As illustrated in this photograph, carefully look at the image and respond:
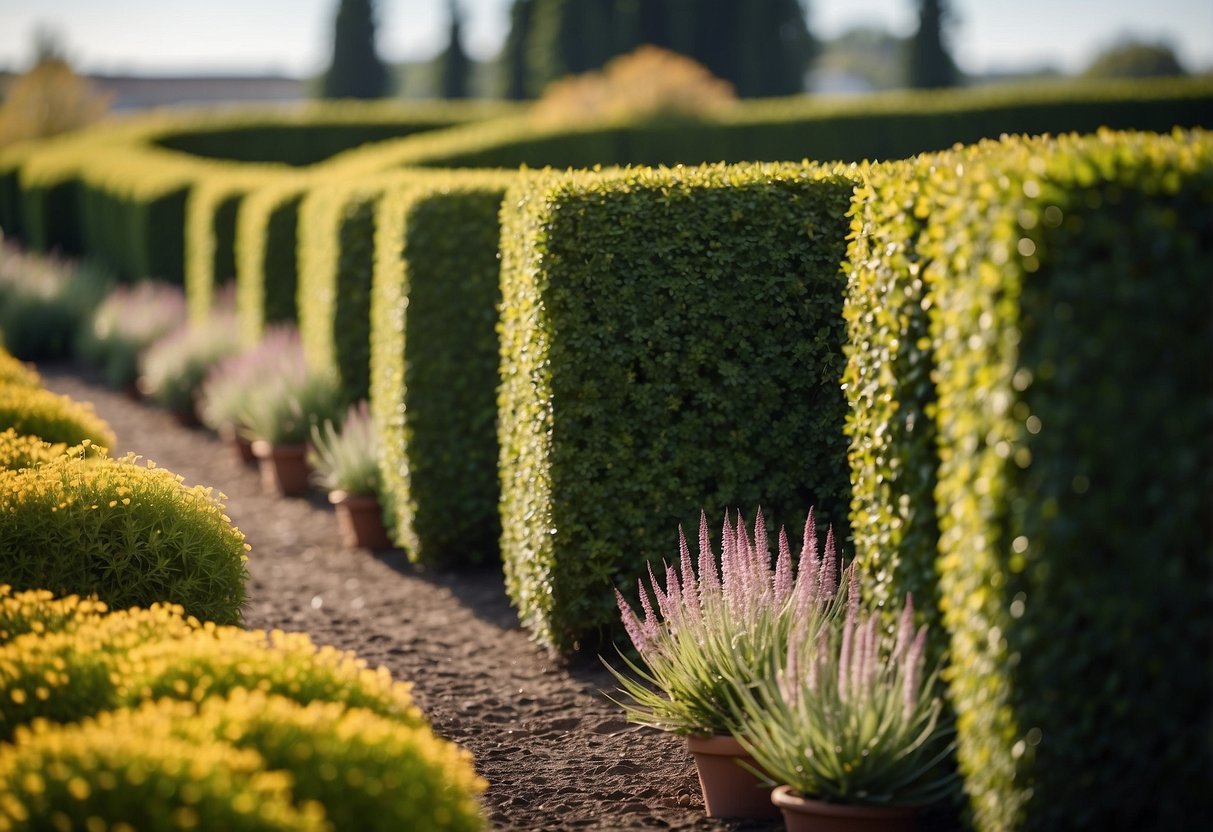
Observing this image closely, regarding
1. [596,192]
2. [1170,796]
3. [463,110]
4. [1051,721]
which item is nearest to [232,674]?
[1051,721]

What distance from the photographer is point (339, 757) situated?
10.9ft

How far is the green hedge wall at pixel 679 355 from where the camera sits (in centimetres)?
632

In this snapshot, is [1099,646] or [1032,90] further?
[1032,90]

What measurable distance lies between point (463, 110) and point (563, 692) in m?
29.4

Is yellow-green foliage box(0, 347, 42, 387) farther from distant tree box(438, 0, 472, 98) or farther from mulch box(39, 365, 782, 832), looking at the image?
distant tree box(438, 0, 472, 98)

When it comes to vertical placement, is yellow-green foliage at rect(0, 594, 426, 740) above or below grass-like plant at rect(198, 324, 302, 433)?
above

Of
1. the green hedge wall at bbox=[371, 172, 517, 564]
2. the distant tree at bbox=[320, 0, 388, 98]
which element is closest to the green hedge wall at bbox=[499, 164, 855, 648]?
the green hedge wall at bbox=[371, 172, 517, 564]

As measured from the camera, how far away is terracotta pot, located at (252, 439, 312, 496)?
1119 centimetres

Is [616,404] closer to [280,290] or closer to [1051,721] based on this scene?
[1051,721]

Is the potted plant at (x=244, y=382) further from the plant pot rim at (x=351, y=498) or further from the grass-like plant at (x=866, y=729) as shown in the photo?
the grass-like plant at (x=866, y=729)

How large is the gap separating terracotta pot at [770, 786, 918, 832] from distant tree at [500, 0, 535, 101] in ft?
174

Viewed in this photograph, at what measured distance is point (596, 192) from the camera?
6.45m

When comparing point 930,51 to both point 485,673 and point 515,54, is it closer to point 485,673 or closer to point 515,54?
point 515,54

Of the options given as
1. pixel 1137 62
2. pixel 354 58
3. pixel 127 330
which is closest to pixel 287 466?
pixel 127 330
